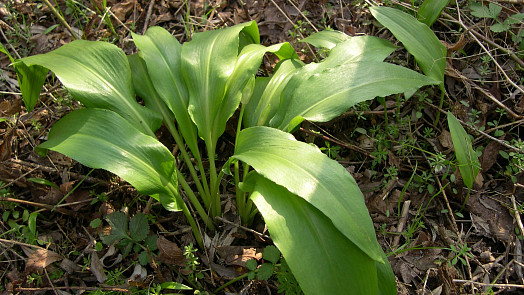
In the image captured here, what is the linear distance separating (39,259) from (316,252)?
1.46 m

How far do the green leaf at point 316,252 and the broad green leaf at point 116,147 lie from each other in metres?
0.50

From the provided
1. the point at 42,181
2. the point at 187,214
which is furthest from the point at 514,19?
the point at 42,181

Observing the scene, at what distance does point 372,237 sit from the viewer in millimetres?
1551

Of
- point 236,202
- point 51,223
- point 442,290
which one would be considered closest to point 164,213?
point 236,202

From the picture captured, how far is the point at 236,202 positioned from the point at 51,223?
105 cm

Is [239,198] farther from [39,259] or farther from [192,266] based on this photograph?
[39,259]

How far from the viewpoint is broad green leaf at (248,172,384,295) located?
1.51 metres

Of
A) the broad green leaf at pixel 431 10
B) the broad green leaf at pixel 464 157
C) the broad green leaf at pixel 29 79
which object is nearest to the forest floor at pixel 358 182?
the broad green leaf at pixel 464 157

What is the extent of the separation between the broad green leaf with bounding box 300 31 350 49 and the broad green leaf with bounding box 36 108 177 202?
3.85 ft

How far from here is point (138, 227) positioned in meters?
2.09

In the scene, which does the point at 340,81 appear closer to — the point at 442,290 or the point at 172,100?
the point at 172,100

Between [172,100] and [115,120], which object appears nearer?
[115,120]

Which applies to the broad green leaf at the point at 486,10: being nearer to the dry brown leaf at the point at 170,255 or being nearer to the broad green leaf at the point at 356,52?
the broad green leaf at the point at 356,52

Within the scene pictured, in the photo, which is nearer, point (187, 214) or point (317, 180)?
point (317, 180)
